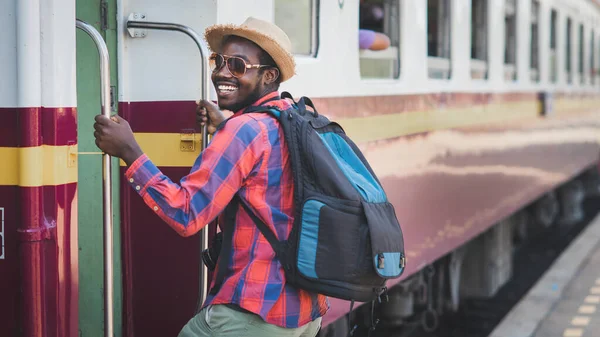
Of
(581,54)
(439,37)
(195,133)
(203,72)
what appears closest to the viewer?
(203,72)

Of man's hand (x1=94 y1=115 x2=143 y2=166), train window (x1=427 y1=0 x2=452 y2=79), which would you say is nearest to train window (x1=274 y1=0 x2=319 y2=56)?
man's hand (x1=94 y1=115 x2=143 y2=166)

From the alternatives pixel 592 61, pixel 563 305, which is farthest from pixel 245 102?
pixel 592 61

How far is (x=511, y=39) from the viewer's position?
724 cm

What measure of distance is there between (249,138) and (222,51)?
337mm

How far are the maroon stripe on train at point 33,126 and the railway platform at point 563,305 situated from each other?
3.90 m

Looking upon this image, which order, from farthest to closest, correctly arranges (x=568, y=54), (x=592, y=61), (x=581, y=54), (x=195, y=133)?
(x=592, y=61) → (x=581, y=54) → (x=568, y=54) → (x=195, y=133)

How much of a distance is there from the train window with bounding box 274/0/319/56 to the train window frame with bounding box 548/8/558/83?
18.5 ft

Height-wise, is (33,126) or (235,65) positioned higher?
(235,65)

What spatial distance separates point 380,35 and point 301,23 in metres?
0.92

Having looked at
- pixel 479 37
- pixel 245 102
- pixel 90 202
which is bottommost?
pixel 90 202

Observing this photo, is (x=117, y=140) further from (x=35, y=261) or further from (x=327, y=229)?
(x=327, y=229)

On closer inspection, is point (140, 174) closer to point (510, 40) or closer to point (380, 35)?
point (380, 35)

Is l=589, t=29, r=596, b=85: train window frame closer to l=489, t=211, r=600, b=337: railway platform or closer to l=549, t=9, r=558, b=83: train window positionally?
l=549, t=9, r=558, b=83: train window

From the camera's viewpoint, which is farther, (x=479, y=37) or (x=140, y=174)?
(x=479, y=37)
